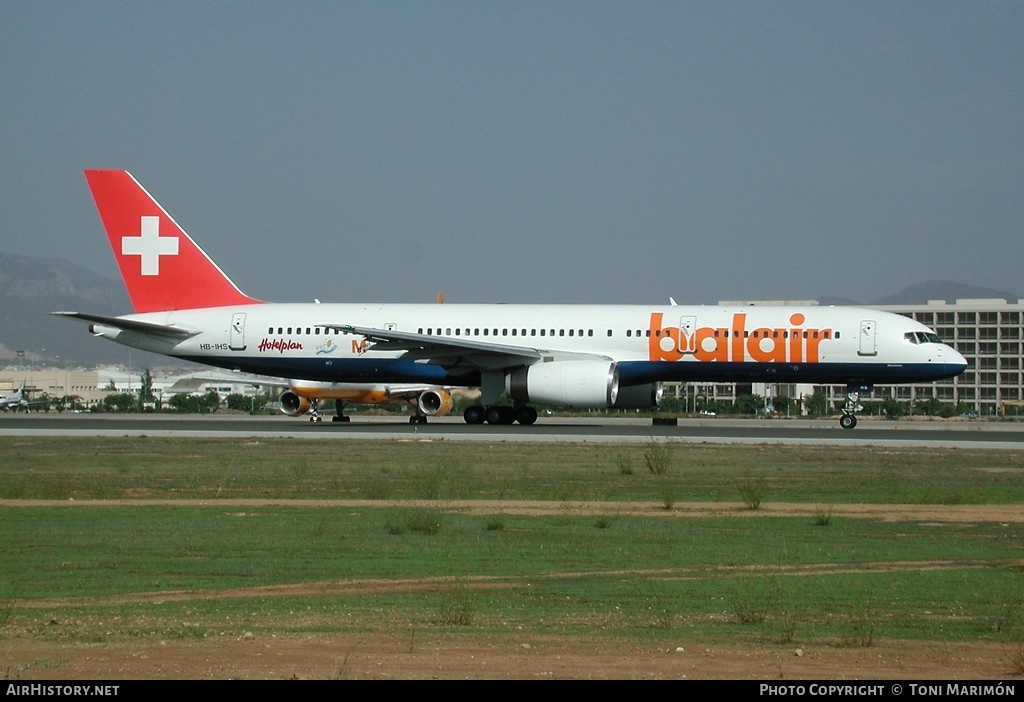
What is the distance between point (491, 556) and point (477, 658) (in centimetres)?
479

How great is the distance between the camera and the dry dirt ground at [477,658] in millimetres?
7980

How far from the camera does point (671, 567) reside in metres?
12.7

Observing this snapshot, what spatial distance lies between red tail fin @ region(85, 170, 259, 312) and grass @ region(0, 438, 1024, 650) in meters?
17.8

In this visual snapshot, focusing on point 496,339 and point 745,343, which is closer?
point 745,343

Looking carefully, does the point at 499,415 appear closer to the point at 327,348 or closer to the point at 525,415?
the point at 525,415

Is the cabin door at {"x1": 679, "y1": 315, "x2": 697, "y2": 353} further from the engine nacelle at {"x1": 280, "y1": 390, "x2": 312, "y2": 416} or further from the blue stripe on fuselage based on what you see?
the engine nacelle at {"x1": 280, "y1": 390, "x2": 312, "y2": 416}

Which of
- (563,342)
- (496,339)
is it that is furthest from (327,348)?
(563,342)

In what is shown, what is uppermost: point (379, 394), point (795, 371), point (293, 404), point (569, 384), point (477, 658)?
point (795, 371)

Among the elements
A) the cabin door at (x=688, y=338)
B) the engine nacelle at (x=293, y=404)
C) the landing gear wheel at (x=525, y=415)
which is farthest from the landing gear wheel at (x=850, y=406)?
the engine nacelle at (x=293, y=404)

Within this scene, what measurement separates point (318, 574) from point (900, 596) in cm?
531

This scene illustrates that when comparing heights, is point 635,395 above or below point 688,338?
below

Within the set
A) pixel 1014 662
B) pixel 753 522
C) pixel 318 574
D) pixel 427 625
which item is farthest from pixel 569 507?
pixel 1014 662

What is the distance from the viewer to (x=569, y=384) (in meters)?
36.3
